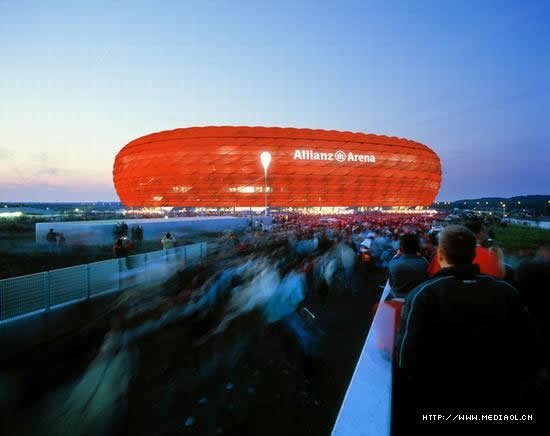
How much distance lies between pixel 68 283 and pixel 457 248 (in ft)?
23.0

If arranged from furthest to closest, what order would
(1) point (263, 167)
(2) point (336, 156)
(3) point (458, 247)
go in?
(2) point (336, 156) < (1) point (263, 167) < (3) point (458, 247)

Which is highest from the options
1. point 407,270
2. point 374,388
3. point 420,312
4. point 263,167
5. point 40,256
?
point 263,167

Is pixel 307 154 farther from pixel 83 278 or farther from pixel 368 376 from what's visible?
pixel 368 376

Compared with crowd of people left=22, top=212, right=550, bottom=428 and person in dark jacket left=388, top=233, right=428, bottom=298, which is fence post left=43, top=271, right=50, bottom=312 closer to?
crowd of people left=22, top=212, right=550, bottom=428

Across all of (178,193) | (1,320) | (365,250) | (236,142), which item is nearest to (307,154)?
(236,142)

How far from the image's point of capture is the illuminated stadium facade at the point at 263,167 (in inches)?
2484

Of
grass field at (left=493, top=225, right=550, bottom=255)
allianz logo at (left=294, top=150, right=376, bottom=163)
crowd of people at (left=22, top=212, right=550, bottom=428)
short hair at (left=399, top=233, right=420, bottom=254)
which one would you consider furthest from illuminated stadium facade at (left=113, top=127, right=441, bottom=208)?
short hair at (left=399, top=233, right=420, bottom=254)

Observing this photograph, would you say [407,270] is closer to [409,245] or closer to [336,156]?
[409,245]

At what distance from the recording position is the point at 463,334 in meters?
1.65

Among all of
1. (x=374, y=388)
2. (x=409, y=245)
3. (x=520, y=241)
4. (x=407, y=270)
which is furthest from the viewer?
(x=520, y=241)

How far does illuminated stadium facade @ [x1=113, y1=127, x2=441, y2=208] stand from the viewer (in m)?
63.1

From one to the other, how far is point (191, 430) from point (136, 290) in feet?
18.3

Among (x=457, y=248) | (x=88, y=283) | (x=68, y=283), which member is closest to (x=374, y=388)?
(x=457, y=248)

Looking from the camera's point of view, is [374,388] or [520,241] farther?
[520,241]
